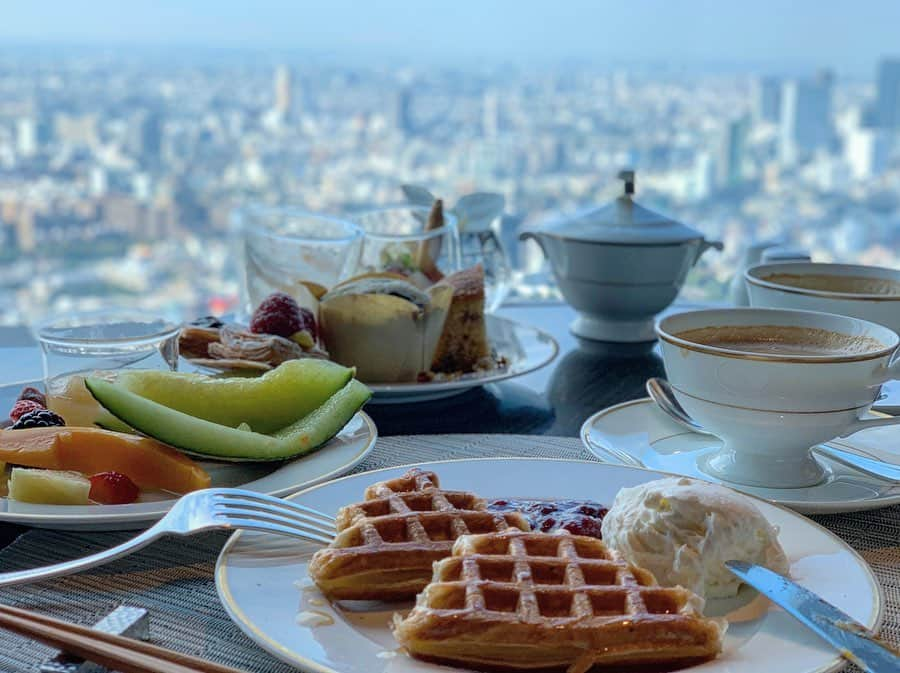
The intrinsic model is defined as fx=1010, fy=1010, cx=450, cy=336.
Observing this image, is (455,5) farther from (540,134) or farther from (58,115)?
(58,115)

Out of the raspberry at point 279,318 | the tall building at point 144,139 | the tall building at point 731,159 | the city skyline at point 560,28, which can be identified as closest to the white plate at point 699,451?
the raspberry at point 279,318

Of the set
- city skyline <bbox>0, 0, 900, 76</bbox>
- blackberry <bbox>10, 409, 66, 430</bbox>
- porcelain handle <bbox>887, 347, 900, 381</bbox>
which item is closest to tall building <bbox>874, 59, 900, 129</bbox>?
city skyline <bbox>0, 0, 900, 76</bbox>

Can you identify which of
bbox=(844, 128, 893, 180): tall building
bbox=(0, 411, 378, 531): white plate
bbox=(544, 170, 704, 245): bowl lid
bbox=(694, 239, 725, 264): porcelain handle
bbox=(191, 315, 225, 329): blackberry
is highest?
bbox=(544, 170, 704, 245): bowl lid

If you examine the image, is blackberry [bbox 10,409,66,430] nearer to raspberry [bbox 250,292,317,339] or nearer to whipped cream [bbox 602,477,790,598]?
raspberry [bbox 250,292,317,339]

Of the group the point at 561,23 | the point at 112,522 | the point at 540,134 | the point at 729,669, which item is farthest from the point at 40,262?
the point at 729,669

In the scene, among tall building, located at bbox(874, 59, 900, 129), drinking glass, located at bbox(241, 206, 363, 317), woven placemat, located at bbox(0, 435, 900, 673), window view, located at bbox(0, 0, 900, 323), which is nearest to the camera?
woven placemat, located at bbox(0, 435, 900, 673)

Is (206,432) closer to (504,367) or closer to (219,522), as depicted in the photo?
(219,522)
